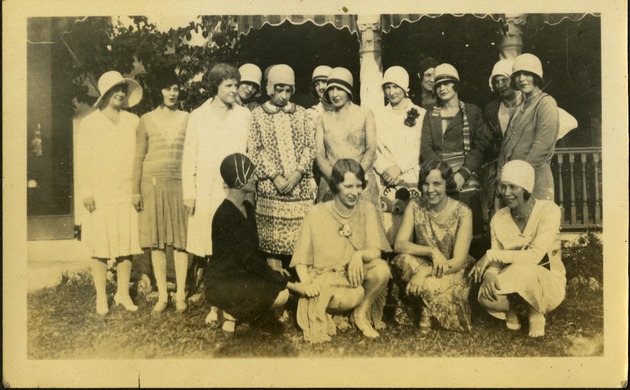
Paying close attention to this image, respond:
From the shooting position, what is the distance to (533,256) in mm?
3607

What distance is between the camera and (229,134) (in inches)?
143

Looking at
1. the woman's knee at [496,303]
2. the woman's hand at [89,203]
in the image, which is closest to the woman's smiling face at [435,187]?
the woman's knee at [496,303]

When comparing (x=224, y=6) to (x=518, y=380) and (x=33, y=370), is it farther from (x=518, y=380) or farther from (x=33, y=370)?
(x=518, y=380)

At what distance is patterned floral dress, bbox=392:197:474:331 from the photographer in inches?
141

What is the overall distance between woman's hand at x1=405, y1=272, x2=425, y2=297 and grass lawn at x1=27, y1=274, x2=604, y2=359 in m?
0.21

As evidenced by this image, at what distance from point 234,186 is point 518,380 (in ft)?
6.71

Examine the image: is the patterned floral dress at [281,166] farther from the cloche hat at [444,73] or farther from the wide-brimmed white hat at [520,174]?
the wide-brimmed white hat at [520,174]

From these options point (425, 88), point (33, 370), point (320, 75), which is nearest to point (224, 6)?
point (320, 75)

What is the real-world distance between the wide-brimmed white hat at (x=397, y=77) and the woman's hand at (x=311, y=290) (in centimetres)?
128

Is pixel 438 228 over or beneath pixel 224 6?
beneath

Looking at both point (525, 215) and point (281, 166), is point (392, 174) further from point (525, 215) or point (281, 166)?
point (525, 215)

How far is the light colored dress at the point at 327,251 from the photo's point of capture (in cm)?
357

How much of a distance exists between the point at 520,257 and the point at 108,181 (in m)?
2.51

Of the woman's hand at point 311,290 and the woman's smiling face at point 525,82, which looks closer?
the woman's hand at point 311,290
